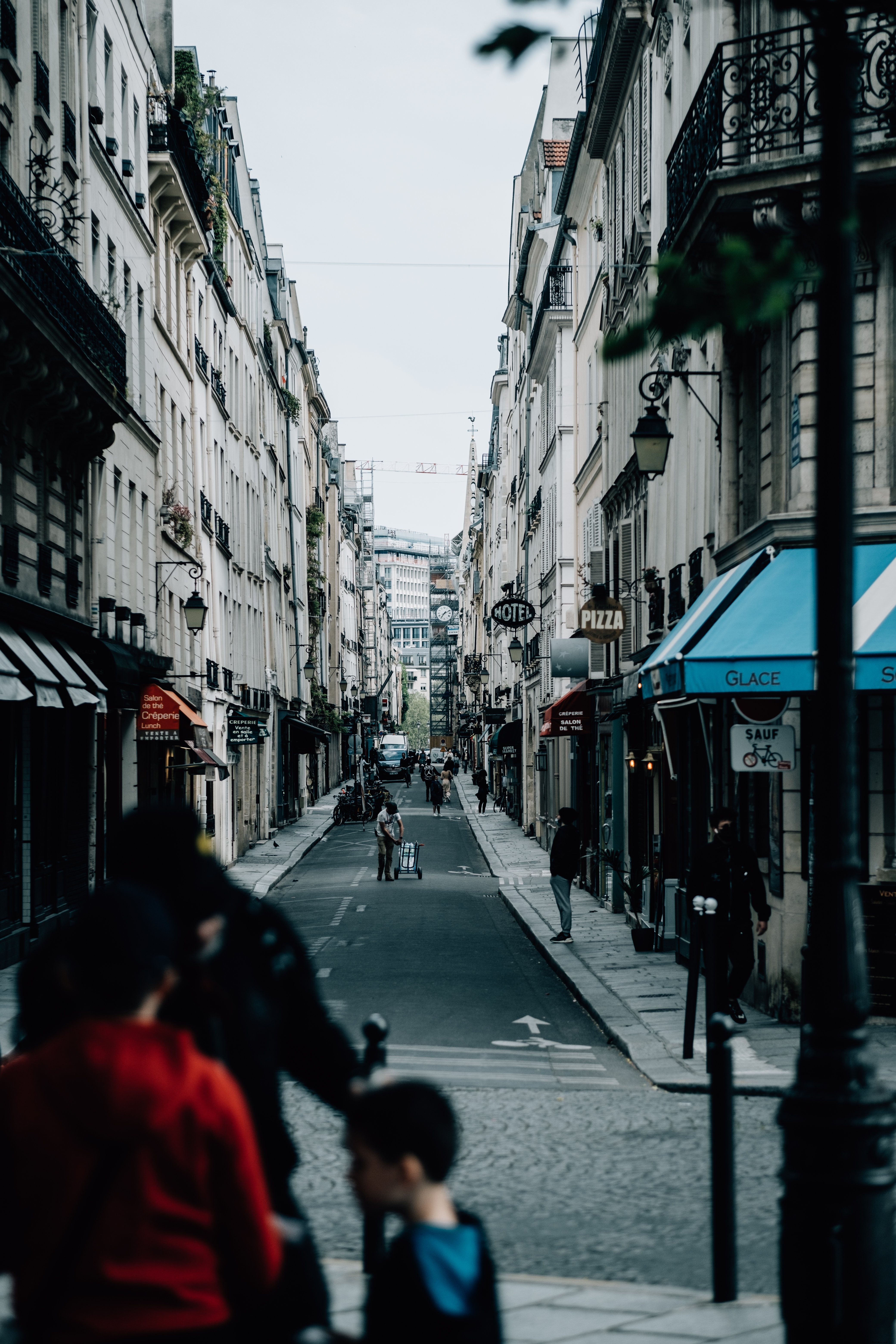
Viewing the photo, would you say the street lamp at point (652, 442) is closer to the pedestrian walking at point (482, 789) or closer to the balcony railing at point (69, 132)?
the balcony railing at point (69, 132)

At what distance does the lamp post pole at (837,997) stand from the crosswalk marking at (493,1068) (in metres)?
6.13

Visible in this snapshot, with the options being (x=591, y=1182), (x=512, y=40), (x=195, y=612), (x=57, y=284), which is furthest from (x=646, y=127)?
(x=512, y=40)

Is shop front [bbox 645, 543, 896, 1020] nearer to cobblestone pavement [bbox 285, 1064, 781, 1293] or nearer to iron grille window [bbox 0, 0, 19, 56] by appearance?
cobblestone pavement [bbox 285, 1064, 781, 1293]

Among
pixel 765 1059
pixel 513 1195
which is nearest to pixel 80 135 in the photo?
pixel 765 1059

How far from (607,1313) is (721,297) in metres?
3.84

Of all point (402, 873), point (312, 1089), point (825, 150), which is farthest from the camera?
point (402, 873)

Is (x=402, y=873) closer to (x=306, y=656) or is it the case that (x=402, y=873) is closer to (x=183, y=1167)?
(x=183, y=1167)

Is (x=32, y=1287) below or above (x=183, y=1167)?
below

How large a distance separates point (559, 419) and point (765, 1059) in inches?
1157

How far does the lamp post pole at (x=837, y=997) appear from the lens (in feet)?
16.8

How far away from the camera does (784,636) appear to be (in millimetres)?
13109

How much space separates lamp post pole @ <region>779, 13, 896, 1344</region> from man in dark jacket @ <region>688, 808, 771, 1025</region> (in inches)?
330

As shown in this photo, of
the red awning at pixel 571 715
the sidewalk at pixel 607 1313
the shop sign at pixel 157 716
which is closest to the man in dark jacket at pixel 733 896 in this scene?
the sidewalk at pixel 607 1313

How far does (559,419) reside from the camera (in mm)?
40031
